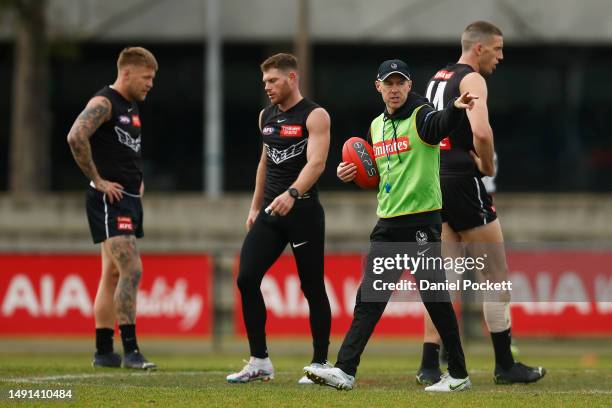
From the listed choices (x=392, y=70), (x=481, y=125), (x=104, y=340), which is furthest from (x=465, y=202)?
(x=104, y=340)

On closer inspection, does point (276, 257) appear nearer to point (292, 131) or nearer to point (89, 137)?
point (292, 131)

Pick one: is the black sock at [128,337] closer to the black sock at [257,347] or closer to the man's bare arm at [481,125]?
the black sock at [257,347]

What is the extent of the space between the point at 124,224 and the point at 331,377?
2709mm

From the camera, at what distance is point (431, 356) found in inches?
350

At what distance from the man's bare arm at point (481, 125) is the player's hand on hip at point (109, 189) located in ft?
9.36

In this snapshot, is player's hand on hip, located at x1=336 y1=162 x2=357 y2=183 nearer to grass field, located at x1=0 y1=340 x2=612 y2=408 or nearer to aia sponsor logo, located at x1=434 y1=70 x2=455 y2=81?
aia sponsor logo, located at x1=434 y1=70 x2=455 y2=81

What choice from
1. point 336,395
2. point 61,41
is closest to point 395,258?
point 336,395

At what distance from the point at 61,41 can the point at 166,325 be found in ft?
32.6

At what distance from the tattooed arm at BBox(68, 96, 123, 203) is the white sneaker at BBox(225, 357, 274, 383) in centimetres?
188

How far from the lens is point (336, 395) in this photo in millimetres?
7781

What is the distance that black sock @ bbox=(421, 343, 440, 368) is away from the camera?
887cm

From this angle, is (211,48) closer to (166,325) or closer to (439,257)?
(166,325)

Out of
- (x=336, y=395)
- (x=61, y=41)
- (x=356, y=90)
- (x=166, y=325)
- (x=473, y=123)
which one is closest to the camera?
(x=336, y=395)

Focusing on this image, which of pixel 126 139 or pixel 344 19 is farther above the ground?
pixel 344 19
